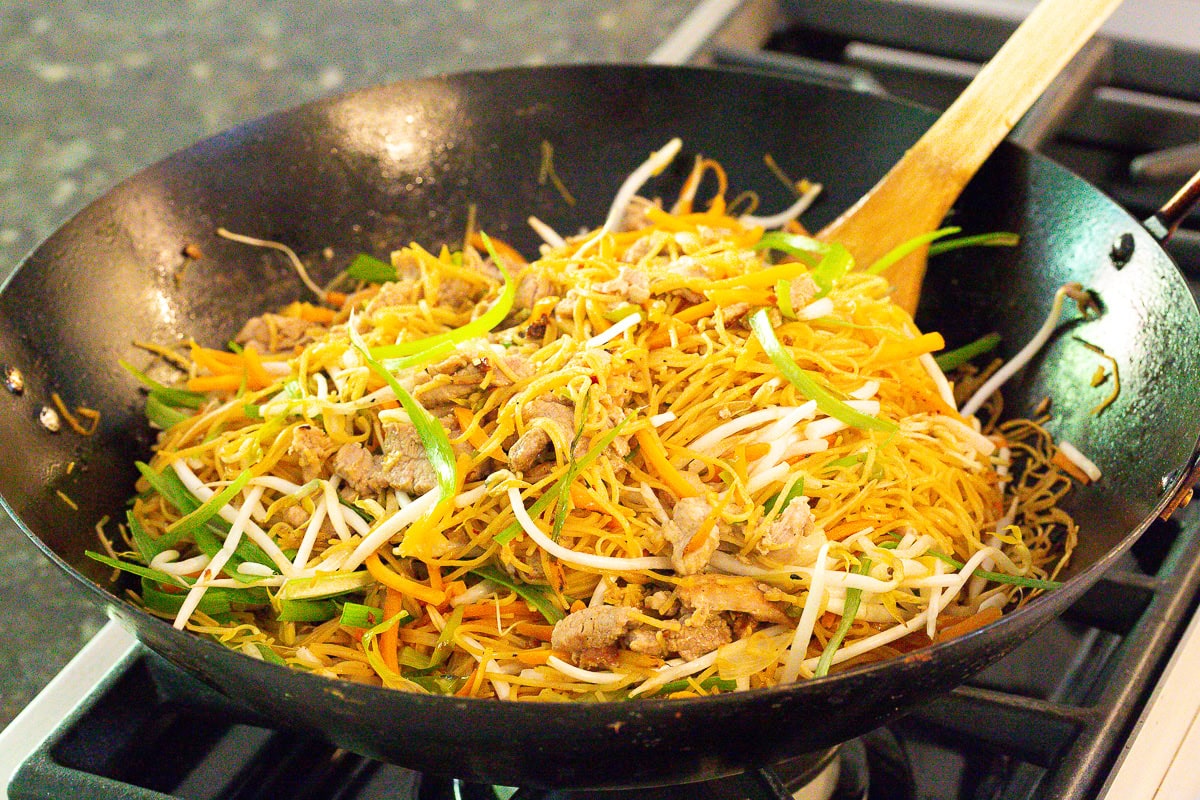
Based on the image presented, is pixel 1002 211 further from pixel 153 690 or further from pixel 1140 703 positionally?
pixel 153 690

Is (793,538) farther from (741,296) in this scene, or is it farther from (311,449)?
(311,449)

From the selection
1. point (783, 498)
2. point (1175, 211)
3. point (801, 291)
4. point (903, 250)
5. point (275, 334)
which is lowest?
A: point (275, 334)

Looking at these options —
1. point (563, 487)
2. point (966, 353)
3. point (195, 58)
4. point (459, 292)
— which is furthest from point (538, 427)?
point (195, 58)

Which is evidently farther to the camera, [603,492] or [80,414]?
[80,414]

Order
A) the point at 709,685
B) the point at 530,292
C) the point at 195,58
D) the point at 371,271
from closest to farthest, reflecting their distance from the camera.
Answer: the point at 709,685
the point at 530,292
the point at 371,271
the point at 195,58

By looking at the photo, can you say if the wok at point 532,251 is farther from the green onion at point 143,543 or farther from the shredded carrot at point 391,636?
the shredded carrot at point 391,636

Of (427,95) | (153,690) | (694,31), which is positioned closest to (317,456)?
(153,690)
